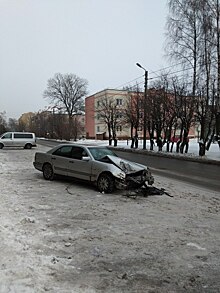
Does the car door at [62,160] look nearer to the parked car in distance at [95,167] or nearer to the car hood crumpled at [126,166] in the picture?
the parked car in distance at [95,167]

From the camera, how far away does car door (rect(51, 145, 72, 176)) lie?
39.2 ft

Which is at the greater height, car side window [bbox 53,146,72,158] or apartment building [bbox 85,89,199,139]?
apartment building [bbox 85,89,199,139]

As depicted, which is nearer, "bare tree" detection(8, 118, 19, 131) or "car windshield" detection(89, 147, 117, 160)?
"car windshield" detection(89, 147, 117, 160)

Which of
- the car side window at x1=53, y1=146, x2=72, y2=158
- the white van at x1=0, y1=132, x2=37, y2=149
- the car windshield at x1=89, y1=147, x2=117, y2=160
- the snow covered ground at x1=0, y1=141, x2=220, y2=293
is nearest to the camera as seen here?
the snow covered ground at x1=0, y1=141, x2=220, y2=293

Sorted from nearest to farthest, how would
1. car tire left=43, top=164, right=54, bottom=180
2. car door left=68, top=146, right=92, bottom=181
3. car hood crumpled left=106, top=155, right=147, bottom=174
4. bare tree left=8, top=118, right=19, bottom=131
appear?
car hood crumpled left=106, top=155, right=147, bottom=174, car door left=68, top=146, right=92, bottom=181, car tire left=43, top=164, right=54, bottom=180, bare tree left=8, top=118, right=19, bottom=131

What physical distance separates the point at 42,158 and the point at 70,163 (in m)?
1.64

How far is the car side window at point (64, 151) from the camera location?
1214 centimetres

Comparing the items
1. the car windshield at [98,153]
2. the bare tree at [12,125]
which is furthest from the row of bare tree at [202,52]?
the bare tree at [12,125]

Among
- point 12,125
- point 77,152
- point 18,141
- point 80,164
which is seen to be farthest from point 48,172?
point 12,125

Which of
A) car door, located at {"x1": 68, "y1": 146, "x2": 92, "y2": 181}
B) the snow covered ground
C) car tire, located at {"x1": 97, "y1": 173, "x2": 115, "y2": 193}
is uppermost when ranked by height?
car door, located at {"x1": 68, "y1": 146, "x2": 92, "y2": 181}

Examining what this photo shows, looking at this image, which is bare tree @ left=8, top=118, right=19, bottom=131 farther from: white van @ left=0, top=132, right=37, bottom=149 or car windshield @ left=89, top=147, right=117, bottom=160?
car windshield @ left=89, top=147, right=117, bottom=160

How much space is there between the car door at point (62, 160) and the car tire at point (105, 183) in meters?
1.87

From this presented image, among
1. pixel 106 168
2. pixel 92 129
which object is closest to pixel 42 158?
pixel 106 168

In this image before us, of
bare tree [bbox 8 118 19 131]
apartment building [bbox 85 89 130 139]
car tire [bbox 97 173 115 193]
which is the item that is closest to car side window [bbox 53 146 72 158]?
car tire [bbox 97 173 115 193]
